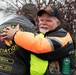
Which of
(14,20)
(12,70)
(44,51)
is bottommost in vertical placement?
(12,70)

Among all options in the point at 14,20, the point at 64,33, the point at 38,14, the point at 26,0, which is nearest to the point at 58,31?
the point at 64,33

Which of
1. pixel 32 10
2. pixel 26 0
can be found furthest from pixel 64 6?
pixel 32 10

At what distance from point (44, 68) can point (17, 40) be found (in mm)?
433

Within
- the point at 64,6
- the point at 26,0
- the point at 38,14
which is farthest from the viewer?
the point at 26,0

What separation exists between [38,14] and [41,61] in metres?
0.56

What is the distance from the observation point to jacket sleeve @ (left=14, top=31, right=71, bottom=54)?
347 cm

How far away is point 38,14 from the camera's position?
3736 mm

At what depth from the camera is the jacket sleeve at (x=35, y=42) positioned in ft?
11.4

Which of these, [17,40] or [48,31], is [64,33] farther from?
[17,40]

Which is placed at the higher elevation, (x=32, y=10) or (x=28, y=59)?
(x=32, y=10)

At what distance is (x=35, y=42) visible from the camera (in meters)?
3.48

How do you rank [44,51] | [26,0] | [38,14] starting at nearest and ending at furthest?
1. [44,51]
2. [38,14]
3. [26,0]

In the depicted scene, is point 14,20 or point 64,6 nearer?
point 14,20

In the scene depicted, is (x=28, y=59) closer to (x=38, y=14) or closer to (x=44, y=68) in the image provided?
(x=44, y=68)
